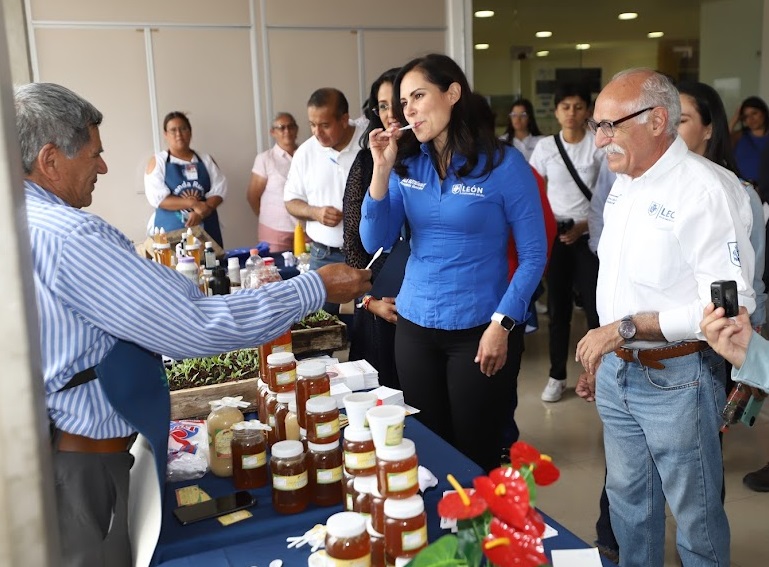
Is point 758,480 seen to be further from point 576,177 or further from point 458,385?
point 576,177

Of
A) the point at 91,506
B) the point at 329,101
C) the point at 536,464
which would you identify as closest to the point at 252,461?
the point at 91,506

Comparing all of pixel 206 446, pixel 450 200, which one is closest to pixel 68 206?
pixel 206 446

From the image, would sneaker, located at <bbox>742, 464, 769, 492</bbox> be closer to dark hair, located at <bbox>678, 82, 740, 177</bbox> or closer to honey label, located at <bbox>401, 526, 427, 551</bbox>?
dark hair, located at <bbox>678, 82, 740, 177</bbox>

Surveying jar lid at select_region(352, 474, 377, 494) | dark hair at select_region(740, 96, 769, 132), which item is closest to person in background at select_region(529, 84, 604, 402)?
dark hair at select_region(740, 96, 769, 132)

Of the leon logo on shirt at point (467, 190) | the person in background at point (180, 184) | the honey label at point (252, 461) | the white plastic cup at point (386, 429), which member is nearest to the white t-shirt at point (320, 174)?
the person in background at point (180, 184)

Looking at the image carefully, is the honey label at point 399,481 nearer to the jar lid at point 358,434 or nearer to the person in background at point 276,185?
the jar lid at point 358,434

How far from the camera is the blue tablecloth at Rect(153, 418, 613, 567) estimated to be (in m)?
1.44

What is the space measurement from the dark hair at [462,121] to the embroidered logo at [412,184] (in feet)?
0.09

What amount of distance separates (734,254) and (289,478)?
114cm

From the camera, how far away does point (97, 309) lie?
138cm

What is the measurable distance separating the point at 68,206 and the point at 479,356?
1280mm

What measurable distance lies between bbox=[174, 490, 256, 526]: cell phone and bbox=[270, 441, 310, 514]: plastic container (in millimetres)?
88

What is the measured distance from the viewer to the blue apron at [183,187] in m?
5.50

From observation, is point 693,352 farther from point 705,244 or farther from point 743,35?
point 743,35
